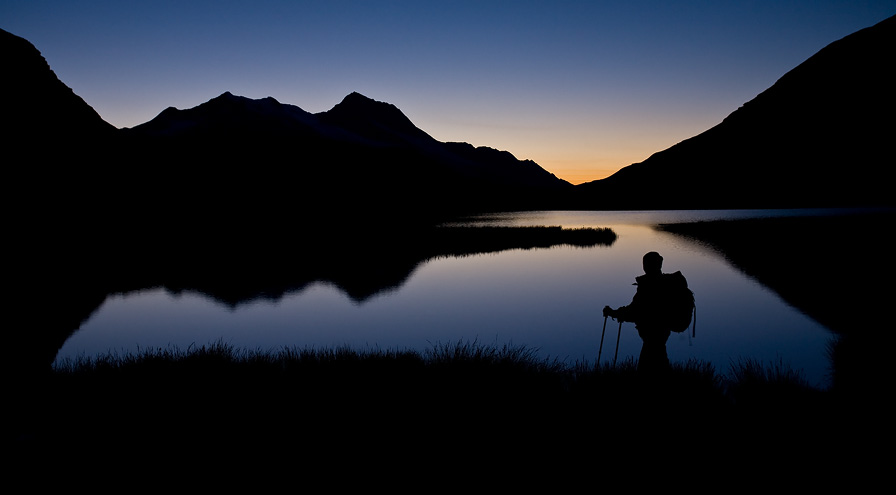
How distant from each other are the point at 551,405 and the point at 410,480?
2514mm

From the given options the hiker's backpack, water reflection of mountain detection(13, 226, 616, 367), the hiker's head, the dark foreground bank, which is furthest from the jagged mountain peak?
the hiker's backpack

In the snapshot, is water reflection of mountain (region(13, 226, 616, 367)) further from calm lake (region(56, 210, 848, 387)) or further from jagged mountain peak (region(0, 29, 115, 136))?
jagged mountain peak (region(0, 29, 115, 136))

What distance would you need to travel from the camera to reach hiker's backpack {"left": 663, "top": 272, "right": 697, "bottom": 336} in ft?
19.2

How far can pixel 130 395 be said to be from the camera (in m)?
7.22

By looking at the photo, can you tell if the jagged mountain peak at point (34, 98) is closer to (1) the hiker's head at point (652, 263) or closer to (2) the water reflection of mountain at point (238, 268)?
(2) the water reflection of mountain at point (238, 268)

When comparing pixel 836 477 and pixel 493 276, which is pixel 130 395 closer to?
pixel 836 477

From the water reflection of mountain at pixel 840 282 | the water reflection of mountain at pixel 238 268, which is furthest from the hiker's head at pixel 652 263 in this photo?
the water reflection of mountain at pixel 238 268

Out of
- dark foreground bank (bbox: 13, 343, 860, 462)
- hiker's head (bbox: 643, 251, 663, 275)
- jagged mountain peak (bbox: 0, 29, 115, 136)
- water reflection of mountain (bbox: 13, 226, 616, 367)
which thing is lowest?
water reflection of mountain (bbox: 13, 226, 616, 367)

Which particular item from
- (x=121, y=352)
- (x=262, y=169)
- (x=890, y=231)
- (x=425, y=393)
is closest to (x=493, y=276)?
(x=121, y=352)

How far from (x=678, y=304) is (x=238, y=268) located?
32575 millimetres

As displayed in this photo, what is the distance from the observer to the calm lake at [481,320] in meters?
13.6

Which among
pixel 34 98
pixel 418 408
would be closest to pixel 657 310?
pixel 418 408

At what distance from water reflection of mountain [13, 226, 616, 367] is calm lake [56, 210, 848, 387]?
1223mm

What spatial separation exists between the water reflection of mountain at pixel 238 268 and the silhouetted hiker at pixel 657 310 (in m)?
11.4
